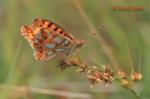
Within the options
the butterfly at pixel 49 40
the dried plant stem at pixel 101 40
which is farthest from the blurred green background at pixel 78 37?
the butterfly at pixel 49 40

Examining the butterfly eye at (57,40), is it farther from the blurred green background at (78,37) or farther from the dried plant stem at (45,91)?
the dried plant stem at (45,91)

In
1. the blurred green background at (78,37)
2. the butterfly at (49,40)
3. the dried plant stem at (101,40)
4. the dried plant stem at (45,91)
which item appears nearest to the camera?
the butterfly at (49,40)

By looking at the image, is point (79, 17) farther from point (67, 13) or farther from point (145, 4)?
point (145, 4)

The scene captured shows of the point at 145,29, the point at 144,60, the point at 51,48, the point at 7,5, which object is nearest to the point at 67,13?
the point at 7,5

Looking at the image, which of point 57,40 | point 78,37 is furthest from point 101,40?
point 57,40

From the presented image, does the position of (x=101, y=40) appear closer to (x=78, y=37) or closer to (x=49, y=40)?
(x=78, y=37)

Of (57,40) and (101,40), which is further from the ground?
(101,40)

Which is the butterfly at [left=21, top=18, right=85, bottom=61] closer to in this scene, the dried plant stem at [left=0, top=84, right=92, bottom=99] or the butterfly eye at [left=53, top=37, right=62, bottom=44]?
the butterfly eye at [left=53, top=37, right=62, bottom=44]
